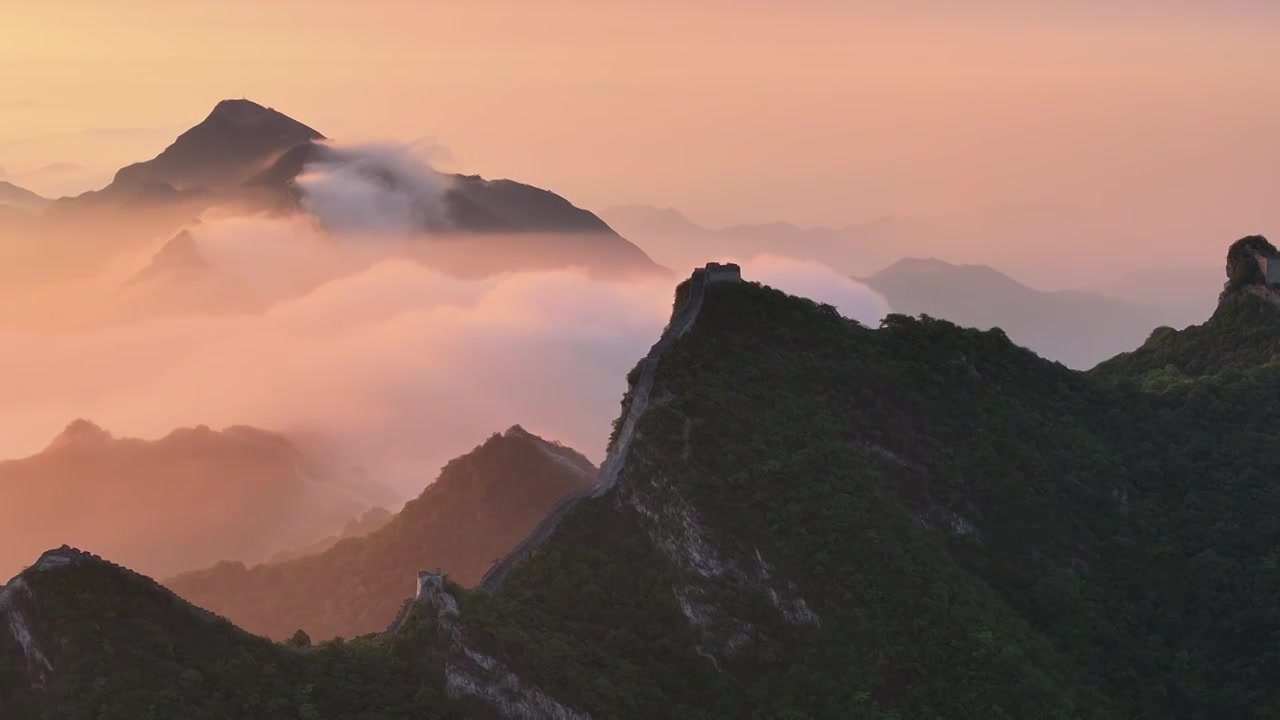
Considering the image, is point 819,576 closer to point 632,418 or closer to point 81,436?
point 632,418

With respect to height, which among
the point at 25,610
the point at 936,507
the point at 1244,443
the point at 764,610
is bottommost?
the point at 25,610

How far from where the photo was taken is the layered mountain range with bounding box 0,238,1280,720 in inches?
2052

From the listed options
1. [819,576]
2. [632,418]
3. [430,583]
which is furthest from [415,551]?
[430,583]

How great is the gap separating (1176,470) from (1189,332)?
79.2 ft

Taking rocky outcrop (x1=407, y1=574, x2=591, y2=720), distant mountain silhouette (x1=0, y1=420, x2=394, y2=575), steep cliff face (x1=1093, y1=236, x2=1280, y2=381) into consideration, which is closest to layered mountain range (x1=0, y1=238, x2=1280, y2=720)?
rocky outcrop (x1=407, y1=574, x2=591, y2=720)

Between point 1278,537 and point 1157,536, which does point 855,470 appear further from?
point 1278,537

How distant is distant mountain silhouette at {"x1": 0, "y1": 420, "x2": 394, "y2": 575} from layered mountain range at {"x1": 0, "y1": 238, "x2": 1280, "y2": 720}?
316 feet

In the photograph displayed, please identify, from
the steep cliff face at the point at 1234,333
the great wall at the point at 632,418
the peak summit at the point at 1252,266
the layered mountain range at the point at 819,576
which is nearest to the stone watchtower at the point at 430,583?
the layered mountain range at the point at 819,576

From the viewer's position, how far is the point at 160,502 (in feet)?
538

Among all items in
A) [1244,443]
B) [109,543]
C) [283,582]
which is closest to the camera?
[1244,443]

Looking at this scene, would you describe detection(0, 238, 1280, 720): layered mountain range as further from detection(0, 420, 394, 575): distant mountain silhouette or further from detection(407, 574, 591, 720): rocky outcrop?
detection(0, 420, 394, 575): distant mountain silhouette

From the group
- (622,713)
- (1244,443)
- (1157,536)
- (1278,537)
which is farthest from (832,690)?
(1244,443)

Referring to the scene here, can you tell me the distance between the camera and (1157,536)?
73.8m

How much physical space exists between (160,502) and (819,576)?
11541 centimetres
